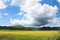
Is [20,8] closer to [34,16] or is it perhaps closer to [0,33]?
[34,16]

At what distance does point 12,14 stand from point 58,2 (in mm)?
450

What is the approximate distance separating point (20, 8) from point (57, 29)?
0.40 meters

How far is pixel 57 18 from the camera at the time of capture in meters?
1.19

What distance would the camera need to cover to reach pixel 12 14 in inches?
46.4

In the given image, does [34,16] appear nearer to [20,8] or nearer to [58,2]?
[20,8]

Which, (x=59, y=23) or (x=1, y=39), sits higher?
(x=59, y=23)

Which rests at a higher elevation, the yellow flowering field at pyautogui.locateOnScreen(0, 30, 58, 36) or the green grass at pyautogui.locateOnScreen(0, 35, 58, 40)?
the yellow flowering field at pyautogui.locateOnScreen(0, 30, 58, 36)

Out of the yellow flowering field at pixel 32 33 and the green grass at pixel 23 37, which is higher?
the yellow flowering field at pixel 32 33

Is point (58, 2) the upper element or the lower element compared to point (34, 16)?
upper

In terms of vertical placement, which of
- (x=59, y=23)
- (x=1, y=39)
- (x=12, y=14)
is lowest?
(x=1, y=39)

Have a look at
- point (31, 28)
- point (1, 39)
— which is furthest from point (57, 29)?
point (1, 39)

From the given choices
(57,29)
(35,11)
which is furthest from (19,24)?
(57,29)

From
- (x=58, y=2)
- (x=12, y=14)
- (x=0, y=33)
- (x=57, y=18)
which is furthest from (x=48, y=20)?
(x=0, y=33)

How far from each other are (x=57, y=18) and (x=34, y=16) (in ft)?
0.71
